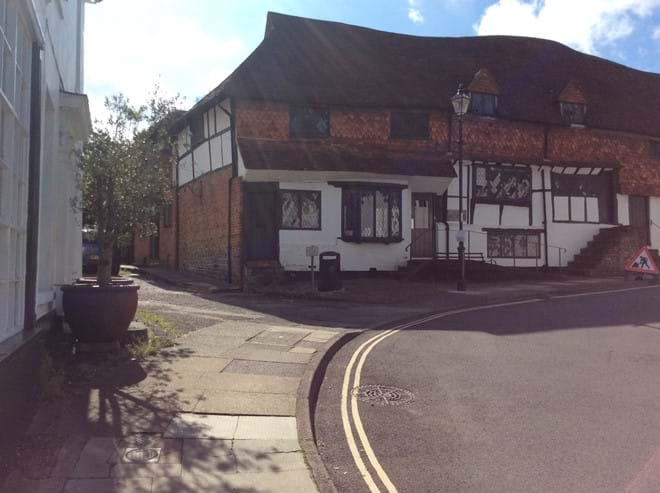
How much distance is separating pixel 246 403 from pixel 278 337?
12.3 feet

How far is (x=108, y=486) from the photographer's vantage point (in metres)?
3.87

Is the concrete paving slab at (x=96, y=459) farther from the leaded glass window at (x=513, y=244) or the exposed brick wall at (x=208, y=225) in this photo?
the leaded glass window at (x=513, y=244)

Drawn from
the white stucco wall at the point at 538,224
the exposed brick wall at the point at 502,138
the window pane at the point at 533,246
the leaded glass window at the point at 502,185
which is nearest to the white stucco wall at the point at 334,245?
the white stucco wall at the point at 538,224

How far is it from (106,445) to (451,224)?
19400mm

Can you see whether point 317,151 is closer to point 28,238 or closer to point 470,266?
point 470,266

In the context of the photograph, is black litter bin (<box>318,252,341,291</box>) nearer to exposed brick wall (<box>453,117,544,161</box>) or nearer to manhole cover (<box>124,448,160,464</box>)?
exposed brick wall (<box>453,117,544,161</box>)

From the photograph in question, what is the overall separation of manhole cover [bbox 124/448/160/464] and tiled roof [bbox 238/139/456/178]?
1446cm

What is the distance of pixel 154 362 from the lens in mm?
7176

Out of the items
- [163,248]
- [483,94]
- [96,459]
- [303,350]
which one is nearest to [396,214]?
[483,94]

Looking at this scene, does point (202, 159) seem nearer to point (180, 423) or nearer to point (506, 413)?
point (180, 423)

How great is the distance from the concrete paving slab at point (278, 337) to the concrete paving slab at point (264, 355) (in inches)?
25.6

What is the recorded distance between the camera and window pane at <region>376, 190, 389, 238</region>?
20.4 meters

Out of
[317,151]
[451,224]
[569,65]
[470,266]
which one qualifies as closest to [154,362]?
[317,151]

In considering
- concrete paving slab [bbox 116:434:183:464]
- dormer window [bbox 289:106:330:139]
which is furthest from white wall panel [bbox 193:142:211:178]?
concrete paving slab [bbox 116:434:183:464]
